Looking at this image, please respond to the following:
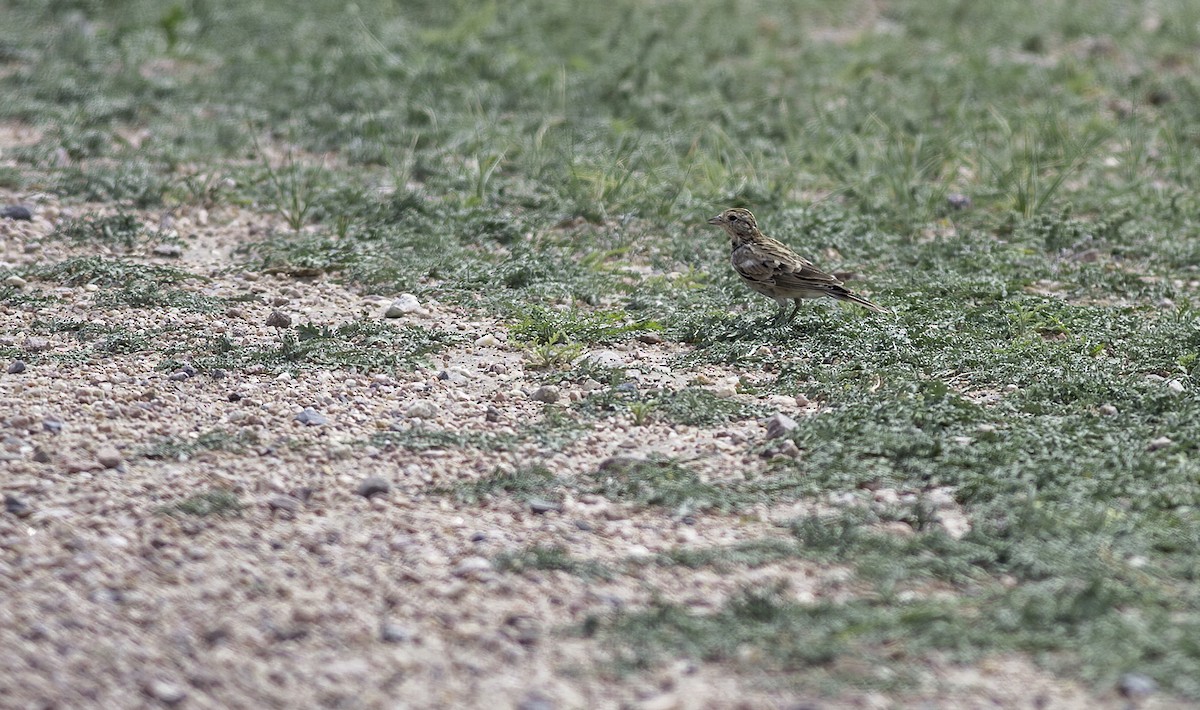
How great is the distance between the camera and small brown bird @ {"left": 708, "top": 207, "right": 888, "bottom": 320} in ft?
21.6

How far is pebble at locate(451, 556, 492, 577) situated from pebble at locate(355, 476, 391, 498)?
623 millimetres

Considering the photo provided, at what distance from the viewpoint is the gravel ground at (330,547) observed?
3.77 meters

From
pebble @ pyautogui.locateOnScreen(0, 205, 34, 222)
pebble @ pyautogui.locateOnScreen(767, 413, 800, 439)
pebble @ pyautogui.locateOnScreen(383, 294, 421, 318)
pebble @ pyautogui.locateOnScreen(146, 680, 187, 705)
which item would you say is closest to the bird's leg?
pebble @ pyautogui.locateOnScreen(767, 413, 800, 439)

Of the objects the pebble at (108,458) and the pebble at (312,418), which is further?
the pebble at (312,418)

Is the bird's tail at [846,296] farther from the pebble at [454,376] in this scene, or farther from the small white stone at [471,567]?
the small white stone at [471,567]

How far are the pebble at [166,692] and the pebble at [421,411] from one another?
1.97 metres

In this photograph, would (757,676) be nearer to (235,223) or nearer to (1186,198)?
(235,223)

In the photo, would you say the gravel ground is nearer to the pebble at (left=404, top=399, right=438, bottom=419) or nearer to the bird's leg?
the pebble at (left=404, top=399, right=438, bottom=419)

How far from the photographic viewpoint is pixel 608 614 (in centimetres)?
412

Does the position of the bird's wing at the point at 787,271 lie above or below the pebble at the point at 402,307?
above

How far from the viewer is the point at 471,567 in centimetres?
A: 440

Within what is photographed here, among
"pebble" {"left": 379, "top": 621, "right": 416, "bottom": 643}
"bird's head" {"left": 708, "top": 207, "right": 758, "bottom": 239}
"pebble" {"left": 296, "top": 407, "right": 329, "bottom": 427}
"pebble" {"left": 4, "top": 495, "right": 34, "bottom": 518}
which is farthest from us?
"bird's head" {"left": 708, "top": 207, "right": 758, "bottom": 239}

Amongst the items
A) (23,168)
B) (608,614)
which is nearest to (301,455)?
(608,614)

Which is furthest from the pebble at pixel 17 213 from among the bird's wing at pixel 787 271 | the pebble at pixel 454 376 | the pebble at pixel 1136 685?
the pebble at pixel 1136 685
